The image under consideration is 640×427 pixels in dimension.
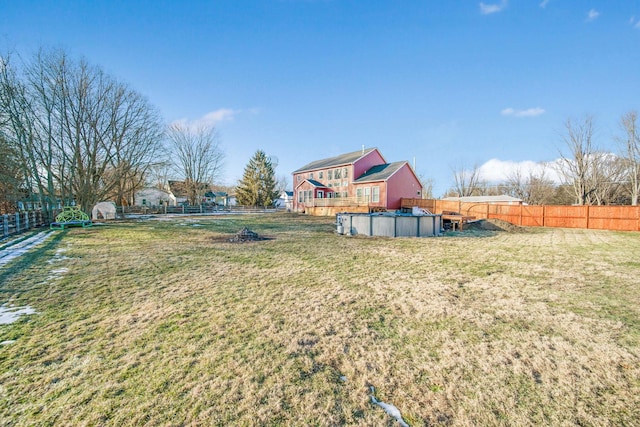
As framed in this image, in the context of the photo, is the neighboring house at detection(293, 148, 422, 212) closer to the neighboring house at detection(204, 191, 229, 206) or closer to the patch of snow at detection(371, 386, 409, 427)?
the patch of snow at detection(371, 386, 409, 427)

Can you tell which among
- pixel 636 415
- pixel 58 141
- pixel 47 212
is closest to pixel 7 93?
pixel 58 141

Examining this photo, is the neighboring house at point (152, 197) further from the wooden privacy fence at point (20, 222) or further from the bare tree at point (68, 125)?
the wooden privacy fence at point (20, 222)

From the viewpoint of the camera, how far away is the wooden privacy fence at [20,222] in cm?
1099

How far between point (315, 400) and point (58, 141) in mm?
24471

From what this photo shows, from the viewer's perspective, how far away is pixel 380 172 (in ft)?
85.3

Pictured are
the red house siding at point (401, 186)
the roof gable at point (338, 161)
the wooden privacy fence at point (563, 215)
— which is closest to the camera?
the wooden privacy fence at point (563, 215)

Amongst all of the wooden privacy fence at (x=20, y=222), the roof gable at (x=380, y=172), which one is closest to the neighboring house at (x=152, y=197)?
the wooden privacy fence at (x=20, y=222)

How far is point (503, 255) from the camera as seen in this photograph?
836 centimetres

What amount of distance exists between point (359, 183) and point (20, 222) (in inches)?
909

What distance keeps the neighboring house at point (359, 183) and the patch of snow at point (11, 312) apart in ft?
69.5

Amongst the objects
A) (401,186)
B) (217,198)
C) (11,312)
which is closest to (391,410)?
(11,312)

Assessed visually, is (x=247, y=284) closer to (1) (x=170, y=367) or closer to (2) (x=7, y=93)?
(1) (x=170, y=367)

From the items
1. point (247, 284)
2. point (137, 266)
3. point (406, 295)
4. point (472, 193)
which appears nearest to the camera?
point (406, 295)

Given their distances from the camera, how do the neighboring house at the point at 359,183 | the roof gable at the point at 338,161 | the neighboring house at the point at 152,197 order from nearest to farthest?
the neighboring house at the point at 359,183 → the roof gable at the point at 338,161 → the neighboring house at the point at 152,197
